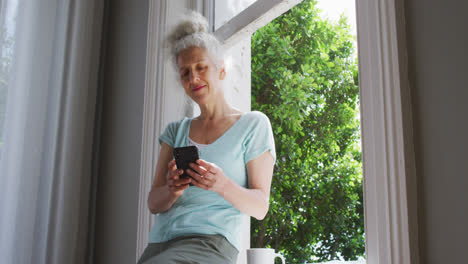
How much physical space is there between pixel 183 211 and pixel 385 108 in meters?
0.61

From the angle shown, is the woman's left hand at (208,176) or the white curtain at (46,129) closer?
the woman's left hand at (208,176)

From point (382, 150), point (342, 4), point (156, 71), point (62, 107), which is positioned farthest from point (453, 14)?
point (342, 4)

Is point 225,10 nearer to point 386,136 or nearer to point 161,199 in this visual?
point 161,199

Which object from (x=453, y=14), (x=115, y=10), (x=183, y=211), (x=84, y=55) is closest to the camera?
(x=453, y=14)

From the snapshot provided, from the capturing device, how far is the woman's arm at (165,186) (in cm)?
104

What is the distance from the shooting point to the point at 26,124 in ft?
5.87

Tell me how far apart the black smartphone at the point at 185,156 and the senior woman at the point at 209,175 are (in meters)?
0.01

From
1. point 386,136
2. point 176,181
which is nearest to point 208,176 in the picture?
point 176,181

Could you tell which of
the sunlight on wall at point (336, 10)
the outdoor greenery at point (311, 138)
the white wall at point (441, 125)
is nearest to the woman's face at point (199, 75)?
the white wall at point (441, 125)

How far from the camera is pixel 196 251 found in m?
0.94

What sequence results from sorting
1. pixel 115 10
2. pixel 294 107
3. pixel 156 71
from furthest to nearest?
pixel 294 107
pixel 115 10
pixel 156 71

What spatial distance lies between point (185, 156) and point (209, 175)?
81 millimetres

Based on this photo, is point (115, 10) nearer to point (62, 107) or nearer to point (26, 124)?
point (62, 107)

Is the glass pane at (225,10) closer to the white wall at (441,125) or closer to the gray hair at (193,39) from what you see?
the gray hair at (193,39)
